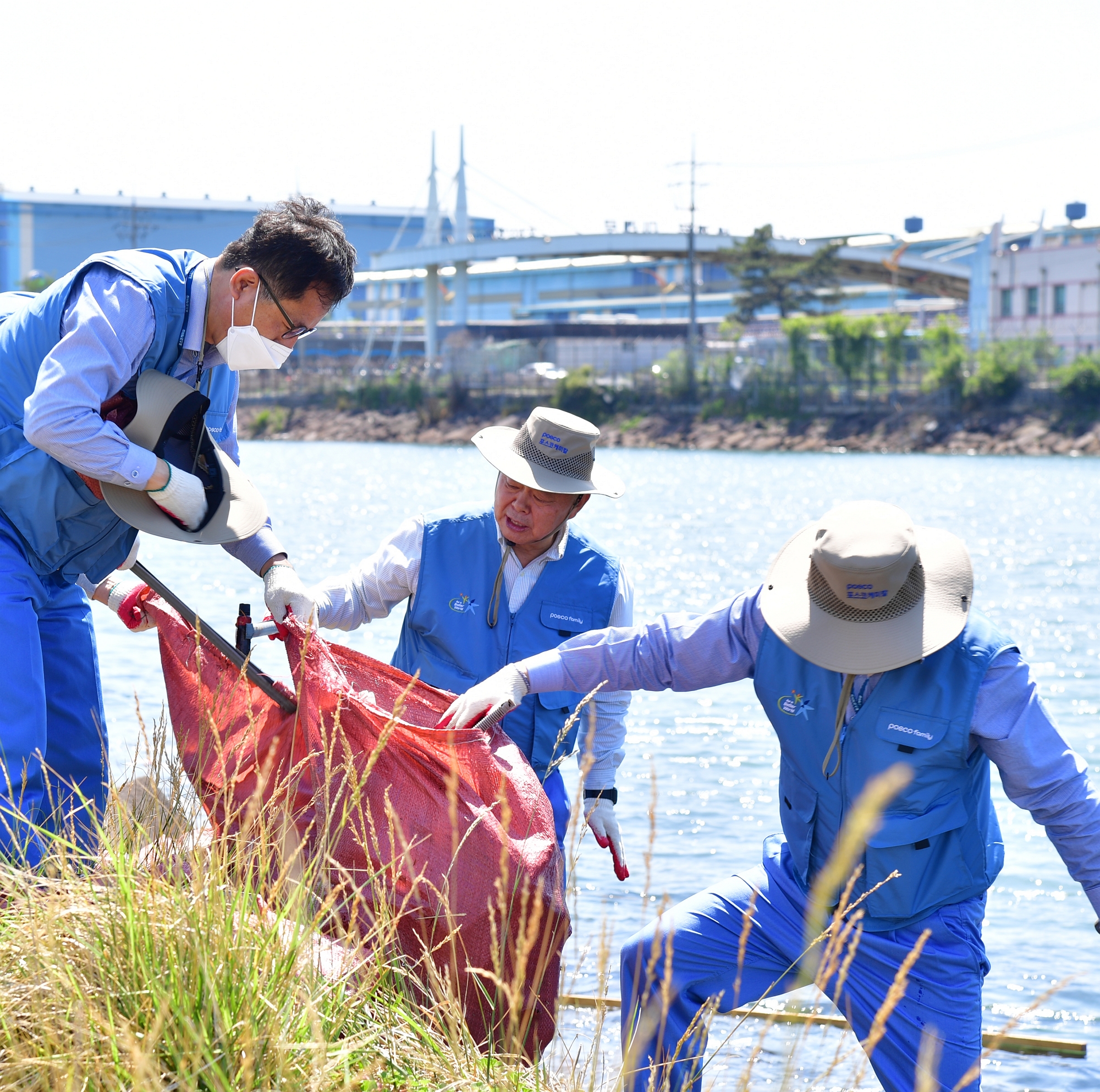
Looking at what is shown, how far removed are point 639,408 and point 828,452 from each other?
989 centimetres

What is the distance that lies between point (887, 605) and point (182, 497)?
4.87 ft

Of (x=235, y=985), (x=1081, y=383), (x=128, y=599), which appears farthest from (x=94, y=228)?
(x=235, y=985)

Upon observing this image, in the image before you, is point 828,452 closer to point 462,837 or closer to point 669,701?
point 669,701

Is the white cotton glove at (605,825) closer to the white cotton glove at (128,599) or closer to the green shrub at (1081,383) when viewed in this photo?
the white cotton glove at (128,599)

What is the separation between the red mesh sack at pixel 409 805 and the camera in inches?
105

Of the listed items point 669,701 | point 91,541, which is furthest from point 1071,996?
point 669,701

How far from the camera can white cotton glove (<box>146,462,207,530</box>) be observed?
2.92 m

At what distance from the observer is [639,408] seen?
58156mm

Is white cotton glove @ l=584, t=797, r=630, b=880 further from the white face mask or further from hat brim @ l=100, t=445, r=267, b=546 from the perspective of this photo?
the white face mask

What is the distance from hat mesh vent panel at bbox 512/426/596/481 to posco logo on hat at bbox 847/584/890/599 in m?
1.14

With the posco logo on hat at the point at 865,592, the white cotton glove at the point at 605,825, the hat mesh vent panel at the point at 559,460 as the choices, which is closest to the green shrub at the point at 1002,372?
the hat mesh vent panel at the point at 559,460

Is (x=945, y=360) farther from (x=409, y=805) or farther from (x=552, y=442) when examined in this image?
(x=409, y=805)

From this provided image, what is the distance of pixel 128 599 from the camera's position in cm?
354

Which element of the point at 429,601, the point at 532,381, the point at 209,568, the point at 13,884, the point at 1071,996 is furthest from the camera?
the point at 532,381
